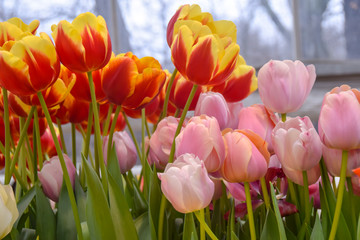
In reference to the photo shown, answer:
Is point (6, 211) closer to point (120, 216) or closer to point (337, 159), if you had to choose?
point (120, 216)

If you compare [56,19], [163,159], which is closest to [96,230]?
[163,159]

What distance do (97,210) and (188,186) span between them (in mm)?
69

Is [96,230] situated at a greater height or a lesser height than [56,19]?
greater

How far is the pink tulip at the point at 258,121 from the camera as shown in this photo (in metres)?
0.34

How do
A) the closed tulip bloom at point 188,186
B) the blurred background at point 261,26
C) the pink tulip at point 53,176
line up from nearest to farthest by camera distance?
the closed tulip bloom at point 188,186 < the pink tulip at point 53,176 < the blurred background at point 261,26

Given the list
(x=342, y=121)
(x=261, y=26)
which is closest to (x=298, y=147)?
(x=342, y=121)

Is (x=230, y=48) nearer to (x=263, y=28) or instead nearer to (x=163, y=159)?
(x=163, y=159)

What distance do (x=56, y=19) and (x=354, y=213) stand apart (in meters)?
1.57

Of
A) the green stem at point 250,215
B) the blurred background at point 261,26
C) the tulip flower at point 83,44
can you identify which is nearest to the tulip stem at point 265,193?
the green stem at point 250,215

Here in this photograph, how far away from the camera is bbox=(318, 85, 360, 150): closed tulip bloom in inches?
11.1

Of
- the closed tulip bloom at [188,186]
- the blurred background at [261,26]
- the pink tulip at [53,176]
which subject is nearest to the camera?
the closed tulip bloom at [188,186]

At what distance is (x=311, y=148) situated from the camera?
0.96 feet

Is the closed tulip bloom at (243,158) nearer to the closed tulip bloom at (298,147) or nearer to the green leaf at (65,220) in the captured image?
the closed tulip bloom at (298,147)

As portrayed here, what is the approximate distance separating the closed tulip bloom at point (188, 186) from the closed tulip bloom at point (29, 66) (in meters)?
0.10
